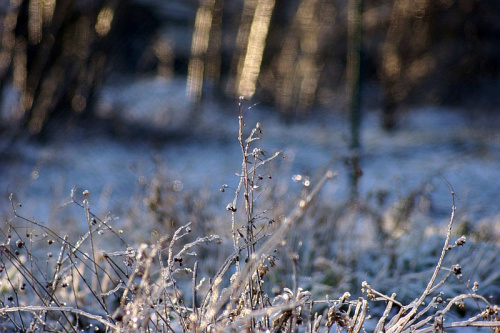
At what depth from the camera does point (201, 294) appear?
3.08 m

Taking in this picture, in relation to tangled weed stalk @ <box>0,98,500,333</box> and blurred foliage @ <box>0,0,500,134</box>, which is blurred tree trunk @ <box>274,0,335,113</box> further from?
tangled weed stalk @ <box>0,98,500,333</box>

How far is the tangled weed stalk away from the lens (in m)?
1.57

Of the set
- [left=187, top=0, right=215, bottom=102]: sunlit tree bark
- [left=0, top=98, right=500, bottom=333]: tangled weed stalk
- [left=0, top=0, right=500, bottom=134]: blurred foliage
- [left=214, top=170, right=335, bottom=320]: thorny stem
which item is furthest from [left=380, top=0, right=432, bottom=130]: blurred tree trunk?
[left=214, top=170, right=335, bottom=320]: thorny stem

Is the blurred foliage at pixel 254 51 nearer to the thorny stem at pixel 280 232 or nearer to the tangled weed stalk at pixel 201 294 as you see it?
the tangled weed stalk at pixel 201 294

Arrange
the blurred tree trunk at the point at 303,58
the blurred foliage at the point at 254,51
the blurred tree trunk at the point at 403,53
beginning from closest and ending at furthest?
the blurred foliage at the point at 254,51 → the blurred tree trunk at the point at 403,53 → the blurred tree trunk at the point at 303,58

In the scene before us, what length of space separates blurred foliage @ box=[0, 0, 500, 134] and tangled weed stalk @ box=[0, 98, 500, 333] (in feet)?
12.3

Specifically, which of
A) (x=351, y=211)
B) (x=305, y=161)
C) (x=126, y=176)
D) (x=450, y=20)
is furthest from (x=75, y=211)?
(x=450, y=20)

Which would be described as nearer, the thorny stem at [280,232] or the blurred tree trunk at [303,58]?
the thorny stem at [280,232]

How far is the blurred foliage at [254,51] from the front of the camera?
7367mm

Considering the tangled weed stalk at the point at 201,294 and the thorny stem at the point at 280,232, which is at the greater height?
Result: the thorny stem at the point at 280,232

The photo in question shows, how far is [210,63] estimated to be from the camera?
45.1ft

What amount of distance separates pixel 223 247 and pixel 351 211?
3.82 ft

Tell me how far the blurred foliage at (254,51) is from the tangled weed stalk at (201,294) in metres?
3.76

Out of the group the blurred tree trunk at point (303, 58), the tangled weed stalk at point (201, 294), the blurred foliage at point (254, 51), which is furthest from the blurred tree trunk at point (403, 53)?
the tangled weed stalk at point (201, 294)
